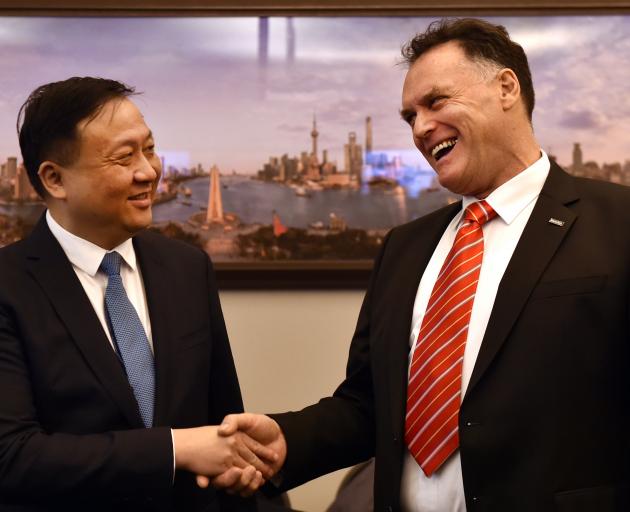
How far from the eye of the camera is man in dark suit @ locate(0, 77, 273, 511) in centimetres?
189

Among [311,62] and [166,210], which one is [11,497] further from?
[311,62]

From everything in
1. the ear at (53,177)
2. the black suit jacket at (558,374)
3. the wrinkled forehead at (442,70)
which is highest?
the wrinkled forehead at (442,70)

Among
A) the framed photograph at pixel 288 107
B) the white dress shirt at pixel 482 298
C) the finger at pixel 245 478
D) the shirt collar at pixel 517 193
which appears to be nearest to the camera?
the white dress shirt at pixel 482 298

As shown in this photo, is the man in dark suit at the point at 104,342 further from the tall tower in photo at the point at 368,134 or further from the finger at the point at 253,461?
the tall tower in photo at the point at 368,134

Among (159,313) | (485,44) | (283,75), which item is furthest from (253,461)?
(283,75)

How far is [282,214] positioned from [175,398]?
1322 millimetres

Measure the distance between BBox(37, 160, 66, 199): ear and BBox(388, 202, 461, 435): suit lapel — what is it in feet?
2.85

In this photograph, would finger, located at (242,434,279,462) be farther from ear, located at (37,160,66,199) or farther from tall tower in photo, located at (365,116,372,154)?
tall tower in photo, located at (365,116,372,154)

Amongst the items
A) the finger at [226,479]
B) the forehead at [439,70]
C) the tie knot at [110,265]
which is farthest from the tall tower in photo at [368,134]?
the finger at [226,479]

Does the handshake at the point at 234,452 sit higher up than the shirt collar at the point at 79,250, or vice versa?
the shirt collar at the point at 79,250

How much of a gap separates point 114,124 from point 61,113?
13cm

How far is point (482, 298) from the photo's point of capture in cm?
197

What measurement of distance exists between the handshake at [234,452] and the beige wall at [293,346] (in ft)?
3.32

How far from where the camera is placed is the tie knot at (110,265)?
209cm
